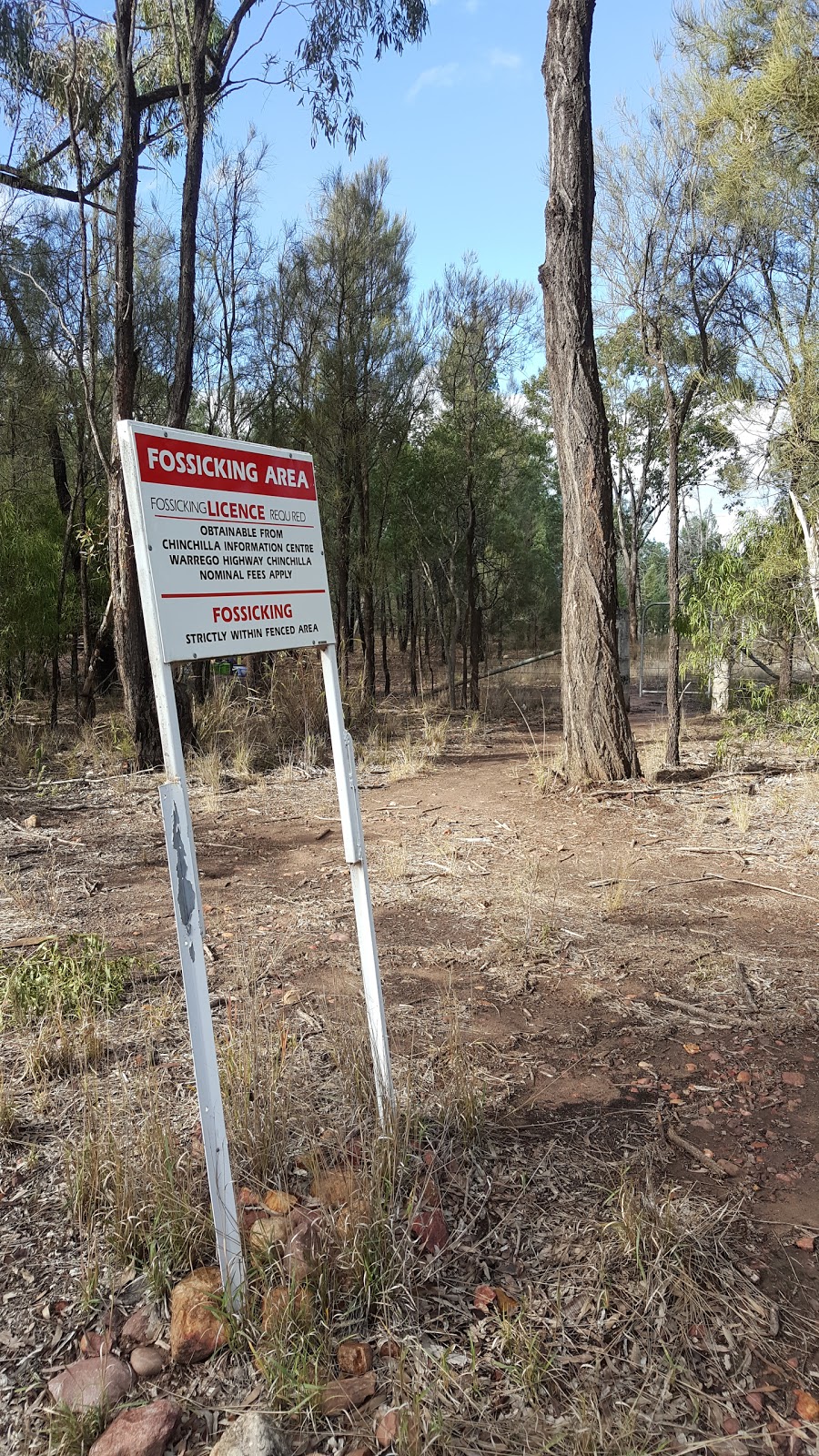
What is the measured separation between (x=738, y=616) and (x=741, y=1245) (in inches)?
300

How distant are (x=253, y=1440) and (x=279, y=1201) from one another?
23.3 inches

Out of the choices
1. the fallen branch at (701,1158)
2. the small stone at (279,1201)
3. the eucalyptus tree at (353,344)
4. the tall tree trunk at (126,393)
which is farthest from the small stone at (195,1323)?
the eucalyptus tree at (353,344)

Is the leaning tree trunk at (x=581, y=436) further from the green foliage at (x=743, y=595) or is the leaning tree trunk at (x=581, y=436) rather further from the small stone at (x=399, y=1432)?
the small stone at (x=399, y=1432)

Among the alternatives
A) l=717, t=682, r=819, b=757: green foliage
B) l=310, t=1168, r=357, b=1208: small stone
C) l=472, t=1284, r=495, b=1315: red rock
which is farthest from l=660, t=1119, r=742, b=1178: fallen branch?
l=717, t=682, r=819, b=757: green foliage

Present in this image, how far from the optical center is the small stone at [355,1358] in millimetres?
1875

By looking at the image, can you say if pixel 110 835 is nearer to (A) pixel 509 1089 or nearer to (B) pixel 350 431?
(A) pixel 509 1089

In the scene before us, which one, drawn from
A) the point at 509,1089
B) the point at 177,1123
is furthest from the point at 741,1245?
the point at 177,1123

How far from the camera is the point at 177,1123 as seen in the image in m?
2.71

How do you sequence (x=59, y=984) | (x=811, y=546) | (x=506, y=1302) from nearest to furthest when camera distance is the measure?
(x=506, y=1302) → (x=59, y=984) → (x=811, y=546)

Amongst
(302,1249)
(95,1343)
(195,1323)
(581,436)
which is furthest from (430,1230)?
(581,436)

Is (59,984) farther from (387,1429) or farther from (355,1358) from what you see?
(387,1429)

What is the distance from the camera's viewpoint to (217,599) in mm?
2129

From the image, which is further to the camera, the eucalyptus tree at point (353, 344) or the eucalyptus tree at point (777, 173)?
the eucalyptus tree at point (353, 344)

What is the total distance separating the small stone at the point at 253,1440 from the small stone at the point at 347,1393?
0.10 meters
